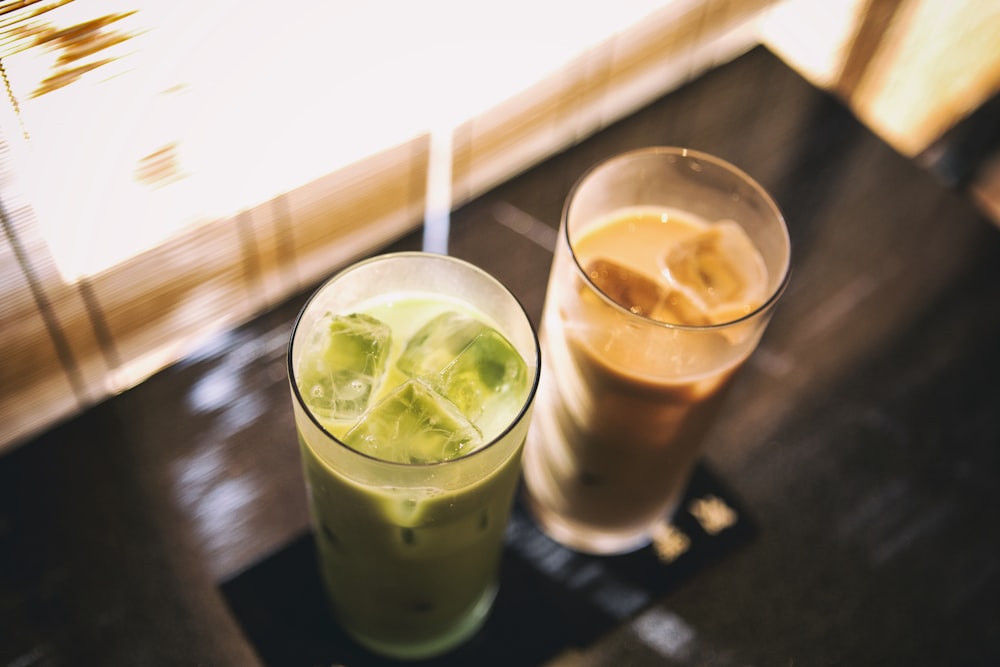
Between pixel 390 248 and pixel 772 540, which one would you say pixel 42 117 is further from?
pixel 772 540

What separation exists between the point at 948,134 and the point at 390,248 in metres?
1.61

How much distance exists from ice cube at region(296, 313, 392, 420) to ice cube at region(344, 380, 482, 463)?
0.03 metres

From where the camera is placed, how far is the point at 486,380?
760 millimetres

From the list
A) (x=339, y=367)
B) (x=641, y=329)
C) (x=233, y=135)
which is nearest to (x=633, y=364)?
(x=641, y=329)

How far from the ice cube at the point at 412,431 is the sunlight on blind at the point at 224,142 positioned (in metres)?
0.35

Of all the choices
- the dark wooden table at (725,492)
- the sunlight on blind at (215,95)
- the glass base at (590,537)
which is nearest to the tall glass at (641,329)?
the glass base at (590,537)

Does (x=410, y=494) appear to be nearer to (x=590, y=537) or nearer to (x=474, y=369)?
(x=474, y=369)

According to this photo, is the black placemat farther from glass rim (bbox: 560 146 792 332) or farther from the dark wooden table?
glass rim (bbox: 560 146 792 332)

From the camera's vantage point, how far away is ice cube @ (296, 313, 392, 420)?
75cm

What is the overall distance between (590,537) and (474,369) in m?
0.33

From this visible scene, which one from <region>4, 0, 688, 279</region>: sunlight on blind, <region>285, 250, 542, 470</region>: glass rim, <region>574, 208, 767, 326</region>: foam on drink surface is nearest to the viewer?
<region>285, 250, 542, 470</region>: glass rim

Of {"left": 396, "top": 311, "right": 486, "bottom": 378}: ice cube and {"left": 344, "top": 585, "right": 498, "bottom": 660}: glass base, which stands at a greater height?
{"left": 396, "top": 311, "right": 486, "bottom": 378}: ice cube

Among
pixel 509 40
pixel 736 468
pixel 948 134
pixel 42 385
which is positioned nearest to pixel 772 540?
pixel 736 468

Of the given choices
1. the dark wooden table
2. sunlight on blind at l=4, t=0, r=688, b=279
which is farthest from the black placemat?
sunlight on blind at l=4, t=0, r=688, b=279
